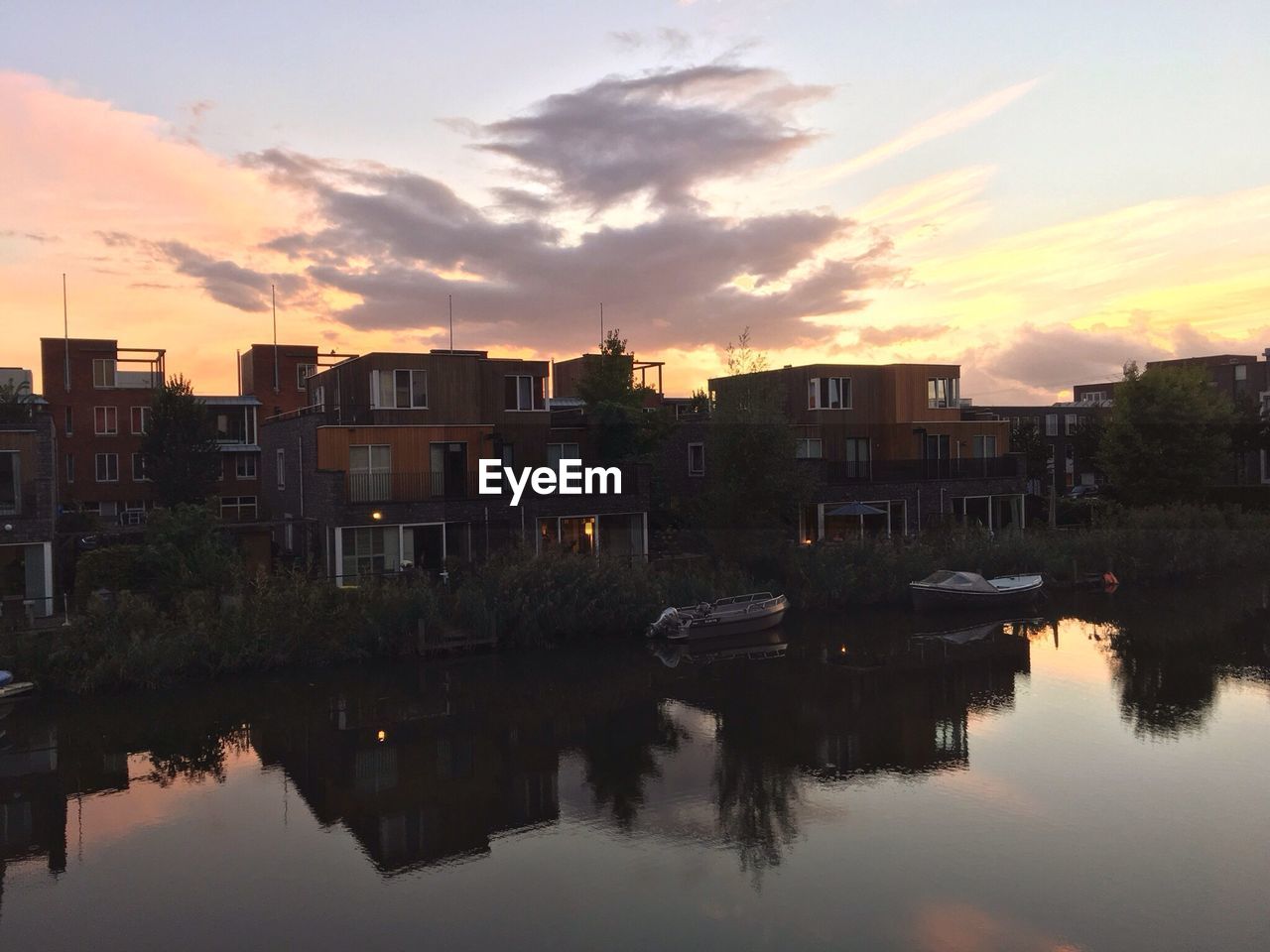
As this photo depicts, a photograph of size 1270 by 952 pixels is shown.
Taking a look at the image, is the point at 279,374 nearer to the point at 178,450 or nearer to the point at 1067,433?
the point at 178,450

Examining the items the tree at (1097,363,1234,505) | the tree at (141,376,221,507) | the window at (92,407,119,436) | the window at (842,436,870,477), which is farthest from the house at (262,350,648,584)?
the tree at (1097,363,1234,505)

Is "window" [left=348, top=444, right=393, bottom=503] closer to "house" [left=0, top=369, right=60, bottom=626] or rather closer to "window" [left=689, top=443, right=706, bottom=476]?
"house" [left=0, top=369, right=60, bottom=626]

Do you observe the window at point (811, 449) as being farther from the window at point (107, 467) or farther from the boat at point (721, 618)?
the window at point (107, 467)

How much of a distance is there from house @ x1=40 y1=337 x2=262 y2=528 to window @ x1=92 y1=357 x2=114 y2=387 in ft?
0.18

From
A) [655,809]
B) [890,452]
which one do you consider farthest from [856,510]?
[655,809]

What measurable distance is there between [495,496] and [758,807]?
24574 millimetres

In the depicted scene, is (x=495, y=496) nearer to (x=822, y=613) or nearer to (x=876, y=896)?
(x=822, y=613)

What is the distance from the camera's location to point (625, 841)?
58.7ft

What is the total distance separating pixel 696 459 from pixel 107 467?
36.5 metres

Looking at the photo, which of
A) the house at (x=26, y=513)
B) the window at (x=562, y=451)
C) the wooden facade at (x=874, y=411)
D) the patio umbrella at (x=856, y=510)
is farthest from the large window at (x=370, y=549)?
the patio umbrella at (x=856, y=510)

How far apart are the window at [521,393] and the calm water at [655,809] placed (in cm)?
1620

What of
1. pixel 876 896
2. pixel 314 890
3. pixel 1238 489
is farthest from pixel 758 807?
pixel 1238 489

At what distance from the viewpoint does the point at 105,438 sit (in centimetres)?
5972

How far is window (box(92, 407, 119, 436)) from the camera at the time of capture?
59.7 m
